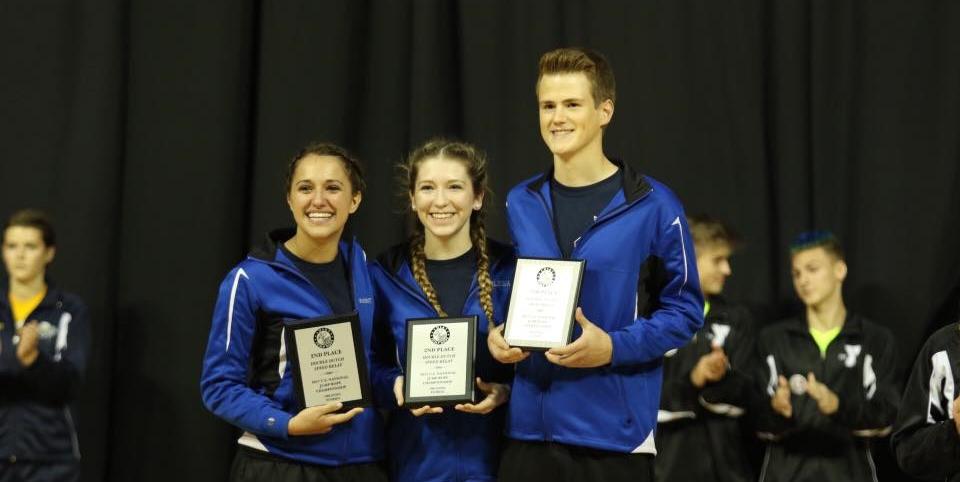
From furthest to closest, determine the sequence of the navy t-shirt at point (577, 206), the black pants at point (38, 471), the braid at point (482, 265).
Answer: the black pants at point (38, 471) < the braid at point (482, 265) < the navy t-shirt at point (577, 206)

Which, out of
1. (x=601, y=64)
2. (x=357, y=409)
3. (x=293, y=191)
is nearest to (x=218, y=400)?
(x=357, y=409)

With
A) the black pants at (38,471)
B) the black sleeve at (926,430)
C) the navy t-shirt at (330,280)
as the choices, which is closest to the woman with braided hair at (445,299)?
the navy t-shirt at (330,280)

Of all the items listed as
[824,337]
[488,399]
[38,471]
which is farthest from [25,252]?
[824,337]

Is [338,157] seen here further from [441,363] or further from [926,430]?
[926,430]

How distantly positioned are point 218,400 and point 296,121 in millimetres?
2444

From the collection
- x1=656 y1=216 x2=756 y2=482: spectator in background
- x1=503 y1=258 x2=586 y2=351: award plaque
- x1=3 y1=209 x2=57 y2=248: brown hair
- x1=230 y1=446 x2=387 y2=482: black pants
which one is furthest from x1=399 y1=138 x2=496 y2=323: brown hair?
x1=3 y1=209 x2=57 y2=248: brown hair

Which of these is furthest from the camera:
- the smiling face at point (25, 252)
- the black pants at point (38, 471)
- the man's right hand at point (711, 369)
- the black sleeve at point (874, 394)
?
the smiling face at point (25, 252)

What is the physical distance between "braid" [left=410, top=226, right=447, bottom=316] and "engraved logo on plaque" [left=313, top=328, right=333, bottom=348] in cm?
33

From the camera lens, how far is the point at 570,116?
3.15 m

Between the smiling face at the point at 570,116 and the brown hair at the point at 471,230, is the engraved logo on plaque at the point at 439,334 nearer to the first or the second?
the brown hair at the point at 471,230

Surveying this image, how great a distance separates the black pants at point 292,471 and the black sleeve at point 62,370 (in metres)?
2.19

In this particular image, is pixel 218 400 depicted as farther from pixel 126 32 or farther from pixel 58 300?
pixel 126 32

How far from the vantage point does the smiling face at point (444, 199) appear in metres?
3.28

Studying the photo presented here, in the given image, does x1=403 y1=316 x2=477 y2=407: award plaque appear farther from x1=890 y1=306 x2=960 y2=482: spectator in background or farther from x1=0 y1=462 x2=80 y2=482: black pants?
x1=0 y1=462 x2=80 y2=482: black pants
